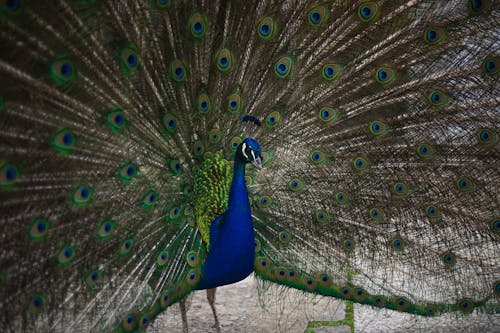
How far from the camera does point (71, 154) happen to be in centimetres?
149

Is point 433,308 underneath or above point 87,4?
underneath

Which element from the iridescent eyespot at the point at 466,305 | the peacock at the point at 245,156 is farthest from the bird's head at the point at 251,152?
A: the iridescent eyespot at the point at 466,305

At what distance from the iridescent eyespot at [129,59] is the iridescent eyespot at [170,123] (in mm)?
212

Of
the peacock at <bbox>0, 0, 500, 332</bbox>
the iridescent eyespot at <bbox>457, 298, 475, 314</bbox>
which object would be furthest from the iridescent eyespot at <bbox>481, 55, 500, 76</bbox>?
the iridescent eyespot at <bbox>457, 298, 475, 314</bbox>

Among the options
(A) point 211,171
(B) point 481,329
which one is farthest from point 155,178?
(B) point 481,329

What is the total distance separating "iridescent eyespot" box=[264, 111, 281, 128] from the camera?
197 centimetres

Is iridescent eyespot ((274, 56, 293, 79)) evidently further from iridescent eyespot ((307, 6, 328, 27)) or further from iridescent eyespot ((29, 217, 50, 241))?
iridescent eyespot ((29, 217, 50, 241))

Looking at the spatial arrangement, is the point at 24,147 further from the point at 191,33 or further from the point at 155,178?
the point at 191,33

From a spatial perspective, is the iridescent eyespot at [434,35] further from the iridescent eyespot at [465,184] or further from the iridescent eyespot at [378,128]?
the iridescent eyespot at [465,184]

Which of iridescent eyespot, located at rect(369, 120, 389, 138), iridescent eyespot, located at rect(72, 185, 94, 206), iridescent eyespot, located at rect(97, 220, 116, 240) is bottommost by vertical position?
iridescent eyespot, located at rect(97, 220, 116, 240)

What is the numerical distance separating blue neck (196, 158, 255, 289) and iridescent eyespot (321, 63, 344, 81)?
0.48 meters

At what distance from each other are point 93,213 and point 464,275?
56.3 inches

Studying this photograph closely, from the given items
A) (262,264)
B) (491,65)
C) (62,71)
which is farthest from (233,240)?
(491,65)

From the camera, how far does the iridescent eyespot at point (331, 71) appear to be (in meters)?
1.94
